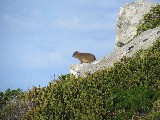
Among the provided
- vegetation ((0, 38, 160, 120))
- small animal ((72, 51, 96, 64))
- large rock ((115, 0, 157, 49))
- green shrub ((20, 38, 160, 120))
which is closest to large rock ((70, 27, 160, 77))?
vegetation ((0, 38, 160, 120))

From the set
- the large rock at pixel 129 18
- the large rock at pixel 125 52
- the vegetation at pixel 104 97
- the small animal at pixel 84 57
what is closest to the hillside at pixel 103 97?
the vegetation at pixel 104 97

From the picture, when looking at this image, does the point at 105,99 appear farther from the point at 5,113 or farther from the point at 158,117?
the point at 5,113

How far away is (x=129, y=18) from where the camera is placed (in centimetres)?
3089

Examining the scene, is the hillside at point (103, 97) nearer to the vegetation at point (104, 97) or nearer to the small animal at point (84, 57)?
the vegetation at point (104, 97)

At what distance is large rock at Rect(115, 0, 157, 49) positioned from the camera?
2983 centimetres

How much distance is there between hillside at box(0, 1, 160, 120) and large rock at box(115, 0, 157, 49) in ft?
43.8

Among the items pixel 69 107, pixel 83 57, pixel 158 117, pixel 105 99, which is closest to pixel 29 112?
pixel 69 107

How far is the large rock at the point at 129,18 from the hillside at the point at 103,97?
43.8ft

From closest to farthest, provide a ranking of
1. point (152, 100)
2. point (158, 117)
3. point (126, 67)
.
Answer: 1. point (158, 117)
2. point (152, 100)
3. point (126, 67)

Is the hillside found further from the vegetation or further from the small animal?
the small animal

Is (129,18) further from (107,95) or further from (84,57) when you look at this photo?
(107,95)

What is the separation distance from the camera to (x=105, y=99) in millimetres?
13117

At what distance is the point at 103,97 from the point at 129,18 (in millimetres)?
18481

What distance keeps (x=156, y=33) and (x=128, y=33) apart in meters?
10.0
